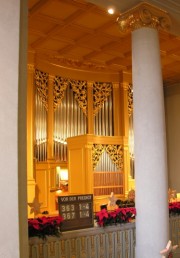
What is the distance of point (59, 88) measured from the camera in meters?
9.92

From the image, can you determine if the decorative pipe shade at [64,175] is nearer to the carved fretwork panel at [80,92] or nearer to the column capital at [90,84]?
the carved fretwork panel at [80,92]

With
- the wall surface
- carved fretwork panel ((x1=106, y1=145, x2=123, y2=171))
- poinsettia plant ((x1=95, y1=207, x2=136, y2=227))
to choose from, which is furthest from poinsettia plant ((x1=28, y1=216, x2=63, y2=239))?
the wall surface

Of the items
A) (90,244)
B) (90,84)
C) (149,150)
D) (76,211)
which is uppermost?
(90,84)

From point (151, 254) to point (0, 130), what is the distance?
2.72 m

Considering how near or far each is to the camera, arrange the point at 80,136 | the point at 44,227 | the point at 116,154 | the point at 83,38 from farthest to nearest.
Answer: the point at 116,154, the point at 80,136, the point at 83,38, the point at 44,227

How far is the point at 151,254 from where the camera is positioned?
4957 millimetres

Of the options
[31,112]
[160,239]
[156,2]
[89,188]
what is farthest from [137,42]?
→ [89,188]

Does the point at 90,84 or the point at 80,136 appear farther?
the point at 90,84

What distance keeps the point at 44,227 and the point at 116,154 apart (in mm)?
5667

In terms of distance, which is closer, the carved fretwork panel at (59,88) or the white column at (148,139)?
the white column at (148,139)

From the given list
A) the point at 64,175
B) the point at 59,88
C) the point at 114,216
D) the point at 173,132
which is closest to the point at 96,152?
the point at 64,175

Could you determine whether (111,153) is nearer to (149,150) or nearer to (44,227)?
(149,150)

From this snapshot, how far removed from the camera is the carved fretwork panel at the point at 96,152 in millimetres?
9500

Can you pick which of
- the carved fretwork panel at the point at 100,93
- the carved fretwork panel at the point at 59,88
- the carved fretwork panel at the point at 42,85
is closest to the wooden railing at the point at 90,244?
the carved fretwork panel at the point at 42,85
